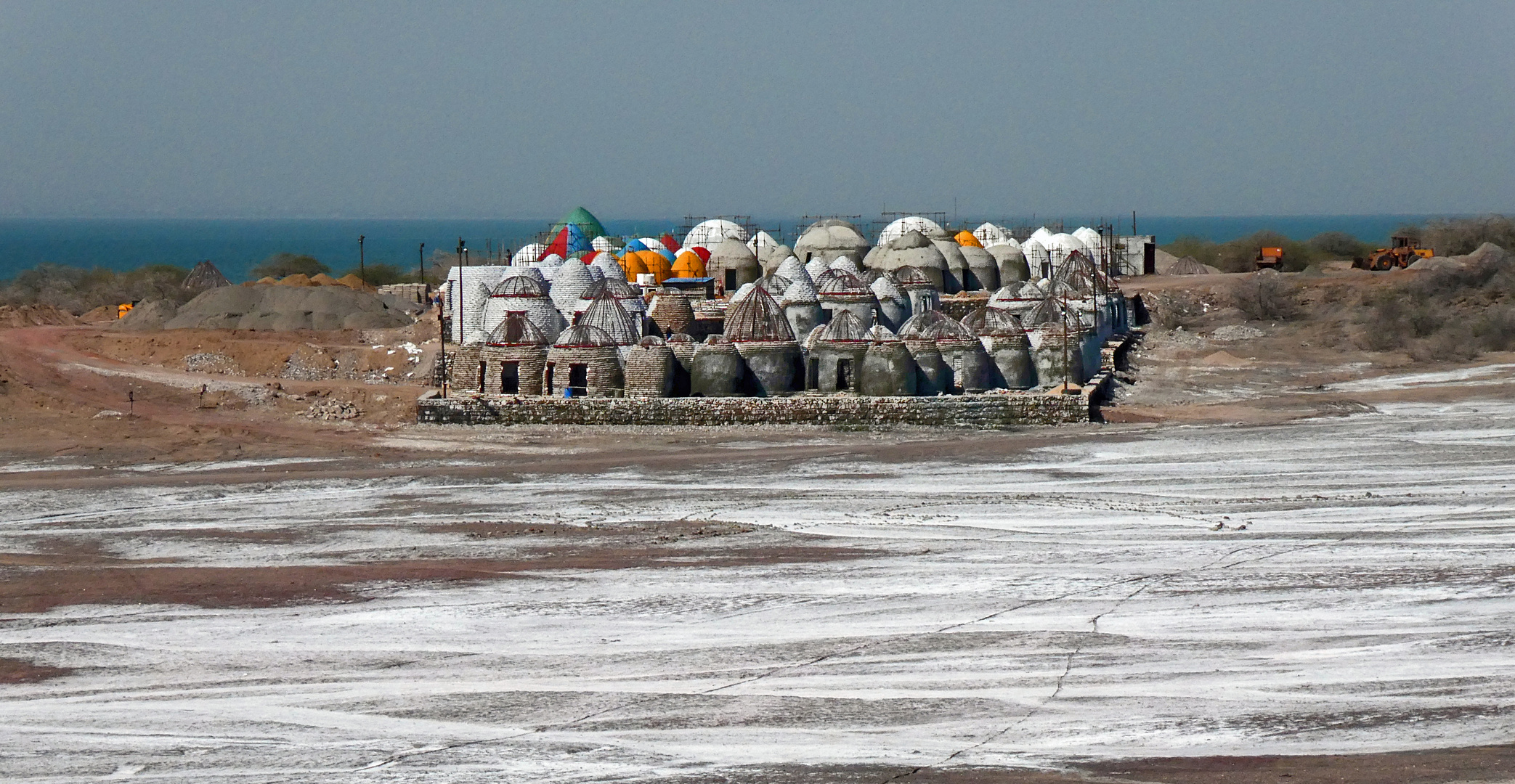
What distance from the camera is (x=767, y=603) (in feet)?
68.9

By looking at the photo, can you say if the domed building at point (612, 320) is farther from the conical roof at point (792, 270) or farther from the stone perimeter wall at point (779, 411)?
the conical roof at point (792, 270)

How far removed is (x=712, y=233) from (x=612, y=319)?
23.9m

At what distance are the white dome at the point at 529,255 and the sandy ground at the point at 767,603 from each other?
17086 mm

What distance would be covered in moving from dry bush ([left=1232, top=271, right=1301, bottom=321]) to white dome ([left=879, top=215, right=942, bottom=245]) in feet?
38.3

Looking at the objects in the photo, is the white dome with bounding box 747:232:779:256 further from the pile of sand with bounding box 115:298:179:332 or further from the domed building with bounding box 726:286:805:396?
the domed building with bounding box 726:286:805:396

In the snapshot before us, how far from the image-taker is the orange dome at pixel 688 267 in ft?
179

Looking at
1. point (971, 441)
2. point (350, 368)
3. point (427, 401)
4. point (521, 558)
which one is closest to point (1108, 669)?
point (521, 558)

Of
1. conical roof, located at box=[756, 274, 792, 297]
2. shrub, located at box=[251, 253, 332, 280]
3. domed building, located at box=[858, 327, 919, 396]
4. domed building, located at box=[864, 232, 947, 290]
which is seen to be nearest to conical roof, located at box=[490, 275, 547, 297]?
conical roof, located at box=[756, 274, 792, 297]

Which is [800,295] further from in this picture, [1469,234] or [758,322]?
[1469,234]

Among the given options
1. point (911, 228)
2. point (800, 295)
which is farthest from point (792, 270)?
point (911, 228)

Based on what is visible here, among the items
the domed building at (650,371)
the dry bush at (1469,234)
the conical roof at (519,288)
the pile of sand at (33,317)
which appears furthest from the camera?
the dry bush at (1469,234)

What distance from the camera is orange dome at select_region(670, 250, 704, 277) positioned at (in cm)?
5462

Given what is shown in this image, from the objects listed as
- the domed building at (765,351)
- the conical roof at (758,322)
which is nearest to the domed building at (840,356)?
the domed building at (765,351)

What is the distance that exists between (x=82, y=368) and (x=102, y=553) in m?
21.9
